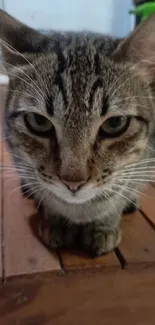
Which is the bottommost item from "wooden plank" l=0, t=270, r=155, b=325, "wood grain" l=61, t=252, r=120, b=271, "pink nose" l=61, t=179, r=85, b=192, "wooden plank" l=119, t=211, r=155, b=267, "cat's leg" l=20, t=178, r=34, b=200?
"wooden plank" l=0, t=270, r=155, b=325

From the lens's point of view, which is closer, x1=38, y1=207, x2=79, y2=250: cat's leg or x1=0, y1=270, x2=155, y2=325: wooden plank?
x1=0, y1=270, x2=155, y2=325: wooden plank

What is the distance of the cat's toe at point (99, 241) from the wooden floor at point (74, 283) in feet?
0.05

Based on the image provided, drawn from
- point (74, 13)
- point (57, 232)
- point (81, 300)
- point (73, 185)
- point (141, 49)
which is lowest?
point (81, 300)

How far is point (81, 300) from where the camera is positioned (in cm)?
87

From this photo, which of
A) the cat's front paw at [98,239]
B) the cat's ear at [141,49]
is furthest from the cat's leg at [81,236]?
the cat's ear at [141,49]

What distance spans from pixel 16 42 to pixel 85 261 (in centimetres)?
49

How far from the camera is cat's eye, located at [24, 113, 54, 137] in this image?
0.94 m

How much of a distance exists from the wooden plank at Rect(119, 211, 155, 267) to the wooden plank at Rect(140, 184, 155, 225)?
0.02m

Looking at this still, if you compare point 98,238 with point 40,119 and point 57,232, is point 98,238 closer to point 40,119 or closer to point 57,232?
point 57,232

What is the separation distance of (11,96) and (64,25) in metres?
2.59

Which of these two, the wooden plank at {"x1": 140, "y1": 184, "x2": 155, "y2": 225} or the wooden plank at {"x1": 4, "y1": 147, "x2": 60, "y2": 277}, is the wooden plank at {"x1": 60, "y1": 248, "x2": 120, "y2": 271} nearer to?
the wooden plank at {"x1": 4, "y1": 147, "x2": 60, "y2": 277}

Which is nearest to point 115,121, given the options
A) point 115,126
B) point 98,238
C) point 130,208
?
point 115,126

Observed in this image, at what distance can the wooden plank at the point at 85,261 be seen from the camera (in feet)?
3.10

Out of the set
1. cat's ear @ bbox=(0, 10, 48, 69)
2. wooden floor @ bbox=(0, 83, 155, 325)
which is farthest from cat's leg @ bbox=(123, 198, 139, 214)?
cat's ear @ bbox=(0, 10, 48, 69)
